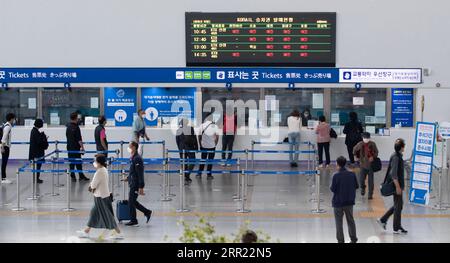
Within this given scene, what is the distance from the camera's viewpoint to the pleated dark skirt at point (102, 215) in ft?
42.4

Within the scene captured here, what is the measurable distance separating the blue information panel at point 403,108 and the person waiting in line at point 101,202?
439 inches

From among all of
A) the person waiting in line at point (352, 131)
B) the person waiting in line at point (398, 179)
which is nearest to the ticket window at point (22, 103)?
the person waiting in line at point (352, 131)

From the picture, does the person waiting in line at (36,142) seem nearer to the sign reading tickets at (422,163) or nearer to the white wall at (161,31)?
the white wall at (161,31)

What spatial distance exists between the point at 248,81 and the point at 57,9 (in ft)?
14.5

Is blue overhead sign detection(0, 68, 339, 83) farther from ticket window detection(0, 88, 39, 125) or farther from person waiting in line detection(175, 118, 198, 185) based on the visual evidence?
ticket window detection(0, 88, 39, 125)

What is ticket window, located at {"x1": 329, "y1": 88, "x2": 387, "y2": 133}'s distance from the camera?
2220 centimetres

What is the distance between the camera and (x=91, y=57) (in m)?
18.2

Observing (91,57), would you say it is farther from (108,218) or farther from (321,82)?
(108,218)

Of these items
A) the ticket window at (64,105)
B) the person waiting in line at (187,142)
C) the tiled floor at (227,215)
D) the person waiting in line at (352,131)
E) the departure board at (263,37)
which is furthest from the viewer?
the ticket window at (64,105)

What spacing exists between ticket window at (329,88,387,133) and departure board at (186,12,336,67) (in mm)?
4503

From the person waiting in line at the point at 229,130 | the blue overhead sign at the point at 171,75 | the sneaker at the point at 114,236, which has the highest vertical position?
the blue overhead sign at the point at 171,75

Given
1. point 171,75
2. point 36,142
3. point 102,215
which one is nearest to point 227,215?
point 102,215

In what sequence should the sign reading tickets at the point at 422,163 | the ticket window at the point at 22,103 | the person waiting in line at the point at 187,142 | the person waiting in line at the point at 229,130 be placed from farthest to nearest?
the ticket window at the point at 22,103 → the person waiting in line at the point at 229,130 → the person waiting in line at the point at 187,142 → the sign reading tickets at the point at 422,163
